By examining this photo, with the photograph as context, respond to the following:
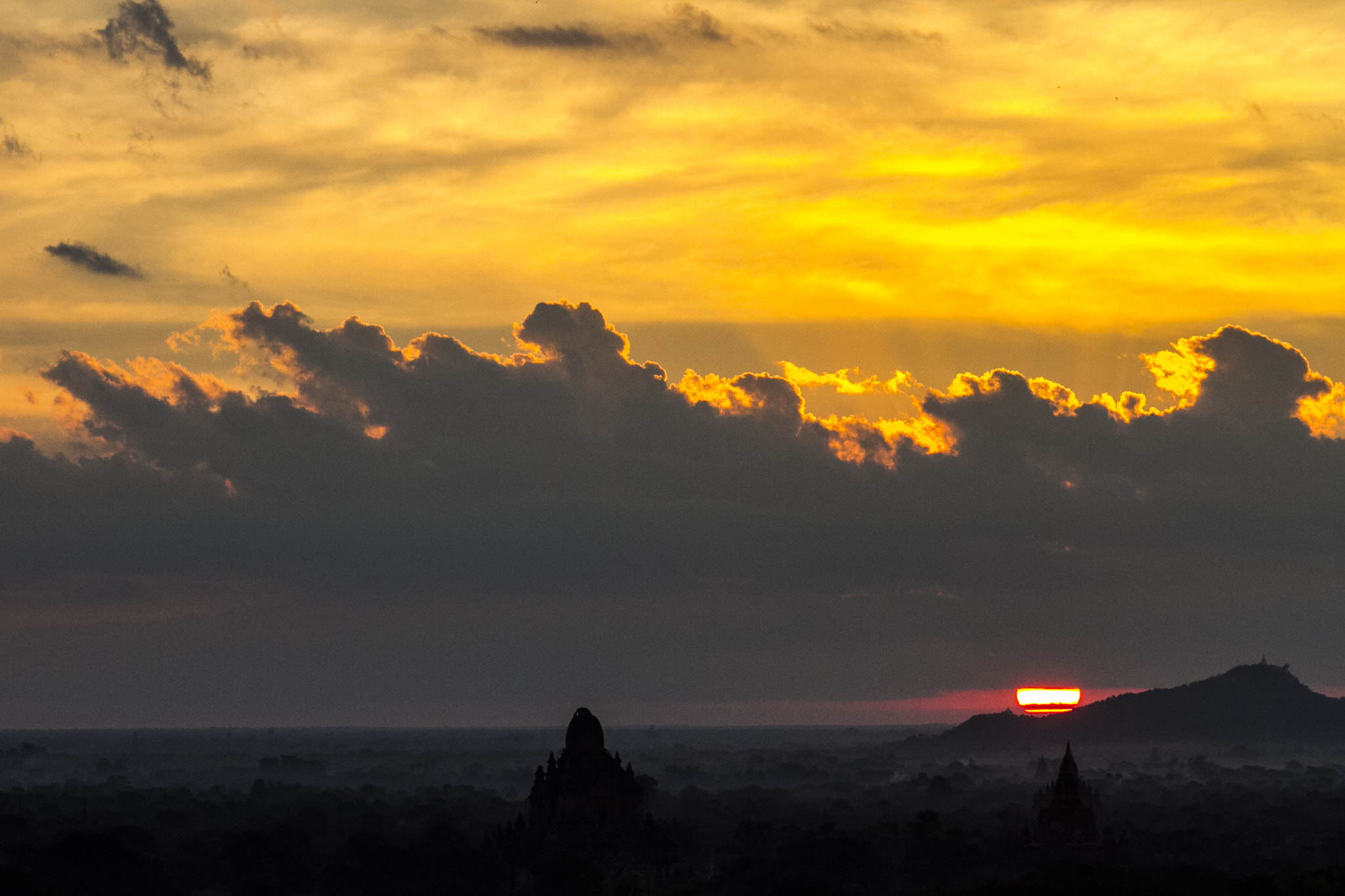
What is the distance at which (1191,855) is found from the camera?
16762 cm

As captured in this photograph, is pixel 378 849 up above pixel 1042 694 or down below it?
below

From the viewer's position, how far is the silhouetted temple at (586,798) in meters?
118

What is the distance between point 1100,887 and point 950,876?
4645 cm

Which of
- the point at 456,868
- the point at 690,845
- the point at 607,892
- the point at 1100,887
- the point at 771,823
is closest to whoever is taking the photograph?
the point at 1100,887

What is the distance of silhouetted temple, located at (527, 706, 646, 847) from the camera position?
388 feet

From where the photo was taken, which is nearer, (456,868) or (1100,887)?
(1100,887)

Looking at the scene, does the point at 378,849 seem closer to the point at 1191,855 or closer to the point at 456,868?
the point at 456,868

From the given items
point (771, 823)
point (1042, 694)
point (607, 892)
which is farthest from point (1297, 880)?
point (771, 823)

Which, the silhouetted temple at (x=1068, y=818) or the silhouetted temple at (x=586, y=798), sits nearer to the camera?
the silhouetted temple at (x=586, y=798)

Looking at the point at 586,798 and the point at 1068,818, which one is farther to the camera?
the point at 1068,818

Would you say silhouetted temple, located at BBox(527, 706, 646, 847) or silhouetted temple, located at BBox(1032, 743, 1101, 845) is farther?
silhouetted temple, located at BBox(1032, 743, 1101, 845)

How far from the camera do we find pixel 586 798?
118250mm

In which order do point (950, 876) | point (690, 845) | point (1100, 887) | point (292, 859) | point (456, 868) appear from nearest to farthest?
point (1100, 887)
point (456, 868)
point (950, 876)
point (292, 859)
point (690, 845)

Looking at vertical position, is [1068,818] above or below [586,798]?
below
